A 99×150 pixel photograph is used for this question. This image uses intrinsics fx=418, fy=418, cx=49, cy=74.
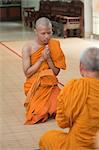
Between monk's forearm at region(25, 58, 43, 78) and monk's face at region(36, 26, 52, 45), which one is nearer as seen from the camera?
monk's face at region(36, 26, 52, 45)

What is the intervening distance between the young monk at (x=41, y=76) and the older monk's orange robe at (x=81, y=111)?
178cm

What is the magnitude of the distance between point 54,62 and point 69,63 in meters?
3.68

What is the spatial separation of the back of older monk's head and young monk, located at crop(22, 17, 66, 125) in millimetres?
1833

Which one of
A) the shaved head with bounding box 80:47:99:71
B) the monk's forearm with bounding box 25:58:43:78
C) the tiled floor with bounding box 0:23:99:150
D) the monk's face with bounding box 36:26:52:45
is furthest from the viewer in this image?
the monk's forearm with bounding box 25:58:43:78

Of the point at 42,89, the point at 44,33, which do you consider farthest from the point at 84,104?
the point at 42,89

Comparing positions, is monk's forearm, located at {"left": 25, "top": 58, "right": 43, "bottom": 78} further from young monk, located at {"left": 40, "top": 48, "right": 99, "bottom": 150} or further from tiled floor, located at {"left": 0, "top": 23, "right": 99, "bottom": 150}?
young monk, located at {"left": 40, "top": 48, "right": 99, "bottom": 150}

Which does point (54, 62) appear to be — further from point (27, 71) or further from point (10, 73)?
point (10, 73)

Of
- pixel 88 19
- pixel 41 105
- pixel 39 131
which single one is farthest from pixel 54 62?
pixel 88 19

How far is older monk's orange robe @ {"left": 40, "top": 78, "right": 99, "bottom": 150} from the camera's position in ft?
8.06

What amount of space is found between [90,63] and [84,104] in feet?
0.80

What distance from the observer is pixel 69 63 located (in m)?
8.08

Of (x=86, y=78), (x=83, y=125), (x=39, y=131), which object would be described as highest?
(x=86, y=78)

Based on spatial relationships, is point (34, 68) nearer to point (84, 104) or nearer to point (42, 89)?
point (42, 89)

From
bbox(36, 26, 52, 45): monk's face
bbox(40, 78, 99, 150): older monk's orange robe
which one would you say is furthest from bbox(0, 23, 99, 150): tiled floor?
bbox(40, 78, 99, 150): older monk's orange robe
